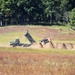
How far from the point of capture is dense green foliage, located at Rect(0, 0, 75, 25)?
12988 centimetres

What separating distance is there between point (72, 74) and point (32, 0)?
402ft

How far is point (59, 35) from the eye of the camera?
94.5 metres

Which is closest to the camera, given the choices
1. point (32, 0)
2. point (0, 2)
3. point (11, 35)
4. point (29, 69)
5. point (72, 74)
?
point (72, 74)

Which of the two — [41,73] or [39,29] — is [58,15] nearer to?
[39,29]

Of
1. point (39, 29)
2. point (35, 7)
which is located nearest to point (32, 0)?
point (35, 7)

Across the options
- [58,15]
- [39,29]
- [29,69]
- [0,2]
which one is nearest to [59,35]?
[39,29]

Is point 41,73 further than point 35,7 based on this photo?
No

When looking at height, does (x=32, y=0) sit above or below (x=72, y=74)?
below

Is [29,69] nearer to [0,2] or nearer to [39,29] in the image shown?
[39,29]

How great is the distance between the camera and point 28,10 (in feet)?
443

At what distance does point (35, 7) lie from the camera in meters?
142

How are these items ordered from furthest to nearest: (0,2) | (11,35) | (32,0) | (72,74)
A: (32,0), (0,2), (11,35), (72,74)

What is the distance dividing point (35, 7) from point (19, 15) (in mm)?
8810

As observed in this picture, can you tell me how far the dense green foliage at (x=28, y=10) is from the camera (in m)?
130
